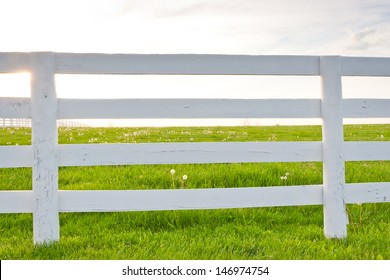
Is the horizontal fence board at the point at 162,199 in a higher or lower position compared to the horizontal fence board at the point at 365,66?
lower

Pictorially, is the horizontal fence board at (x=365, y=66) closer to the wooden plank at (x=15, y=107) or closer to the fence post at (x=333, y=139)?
the fence post at (x=333, y=139)

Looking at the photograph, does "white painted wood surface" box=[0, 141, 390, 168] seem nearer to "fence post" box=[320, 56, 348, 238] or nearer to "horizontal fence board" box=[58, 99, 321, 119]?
"fence post" box=[320, 56, 348, 238]

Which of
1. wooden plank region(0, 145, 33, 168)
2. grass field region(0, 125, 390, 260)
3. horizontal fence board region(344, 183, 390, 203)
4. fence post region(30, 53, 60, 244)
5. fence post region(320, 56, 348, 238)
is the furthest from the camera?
Result: horizontal fence board region(344, 183, 390, 203)

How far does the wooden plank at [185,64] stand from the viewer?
4.97 metres

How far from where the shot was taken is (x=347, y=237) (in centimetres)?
525

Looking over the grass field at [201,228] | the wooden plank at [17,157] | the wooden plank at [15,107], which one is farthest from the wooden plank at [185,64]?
the grass field at [201,228]

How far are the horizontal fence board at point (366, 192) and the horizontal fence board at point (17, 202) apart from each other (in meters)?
3.46

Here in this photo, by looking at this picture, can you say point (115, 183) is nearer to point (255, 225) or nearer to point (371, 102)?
point (255, 225)

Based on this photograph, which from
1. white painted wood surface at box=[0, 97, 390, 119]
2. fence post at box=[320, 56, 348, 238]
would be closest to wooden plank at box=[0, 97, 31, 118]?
white painted wood surface at box=[0, 97, 390, 119]

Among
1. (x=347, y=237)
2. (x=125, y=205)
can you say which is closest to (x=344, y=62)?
(x=347, y=237)

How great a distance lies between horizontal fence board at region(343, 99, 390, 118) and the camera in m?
5.35

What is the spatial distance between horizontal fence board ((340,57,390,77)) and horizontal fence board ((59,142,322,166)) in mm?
945

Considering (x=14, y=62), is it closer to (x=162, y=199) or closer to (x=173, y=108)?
(x=173, y=108)

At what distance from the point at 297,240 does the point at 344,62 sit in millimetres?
2057
